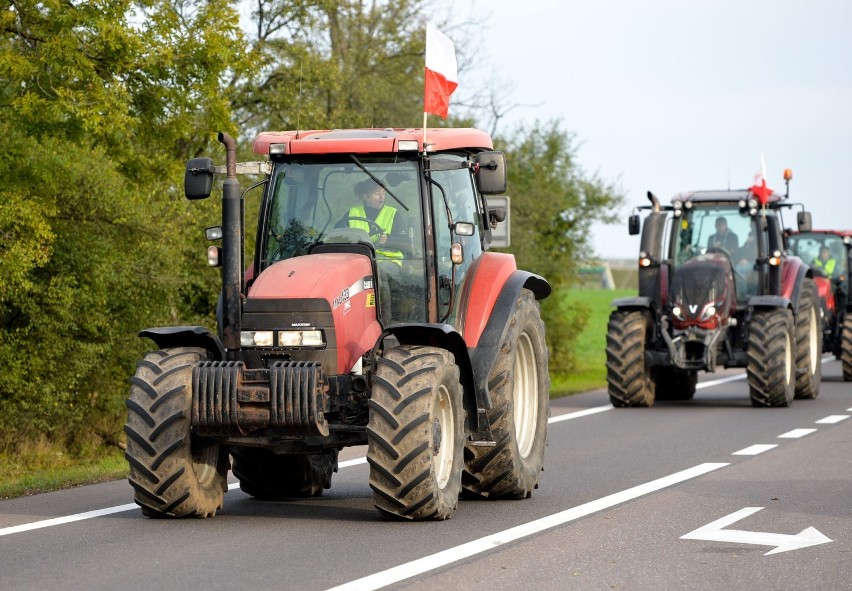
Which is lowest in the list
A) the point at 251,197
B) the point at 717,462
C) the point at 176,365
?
the point at 717,462

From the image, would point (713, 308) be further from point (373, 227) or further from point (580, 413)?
point (373, 227)

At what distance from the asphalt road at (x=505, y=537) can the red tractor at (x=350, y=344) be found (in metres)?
0.30

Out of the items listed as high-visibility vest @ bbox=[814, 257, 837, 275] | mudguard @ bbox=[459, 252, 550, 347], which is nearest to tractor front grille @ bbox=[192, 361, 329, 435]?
mudguard @ bbox=[459, 252, 550, 347]

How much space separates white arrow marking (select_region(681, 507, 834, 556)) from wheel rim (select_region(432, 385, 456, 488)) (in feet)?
5.36

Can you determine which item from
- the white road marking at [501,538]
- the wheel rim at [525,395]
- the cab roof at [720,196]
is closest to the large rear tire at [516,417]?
the wheel rim at [525,395]

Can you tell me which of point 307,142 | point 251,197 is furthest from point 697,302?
point 307,142

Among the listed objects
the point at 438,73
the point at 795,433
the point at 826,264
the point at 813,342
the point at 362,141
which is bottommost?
the point at 795,433

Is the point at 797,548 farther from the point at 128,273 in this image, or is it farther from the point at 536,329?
the point at 128,273

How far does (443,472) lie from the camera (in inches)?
405

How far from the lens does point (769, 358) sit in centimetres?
1997

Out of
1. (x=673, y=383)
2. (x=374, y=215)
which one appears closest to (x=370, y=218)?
(x=374, y=215)

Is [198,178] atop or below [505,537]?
atop

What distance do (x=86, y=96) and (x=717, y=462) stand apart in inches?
359

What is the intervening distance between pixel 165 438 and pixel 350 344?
1.33m
